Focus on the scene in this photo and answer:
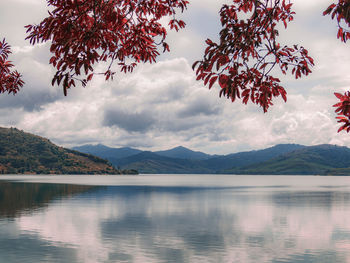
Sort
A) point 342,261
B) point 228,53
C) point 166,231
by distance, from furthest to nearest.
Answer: point 166,231 < point 342,261 < point 228,53

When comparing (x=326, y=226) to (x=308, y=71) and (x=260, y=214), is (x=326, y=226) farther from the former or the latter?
(x=308, y=71)

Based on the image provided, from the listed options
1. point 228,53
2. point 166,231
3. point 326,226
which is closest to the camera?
point 228,53

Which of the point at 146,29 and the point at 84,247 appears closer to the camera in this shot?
the point at 146,29

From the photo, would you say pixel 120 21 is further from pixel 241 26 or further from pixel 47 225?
pixel 47 225

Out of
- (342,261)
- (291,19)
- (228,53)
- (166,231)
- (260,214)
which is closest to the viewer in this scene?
(228,53)

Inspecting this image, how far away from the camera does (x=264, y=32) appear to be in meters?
13.7

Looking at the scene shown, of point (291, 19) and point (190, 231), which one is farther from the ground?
point (291, 19)

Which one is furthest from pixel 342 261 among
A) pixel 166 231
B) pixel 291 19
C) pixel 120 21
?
pixel 120 21

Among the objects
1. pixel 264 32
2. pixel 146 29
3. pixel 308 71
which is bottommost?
pixel 308 71

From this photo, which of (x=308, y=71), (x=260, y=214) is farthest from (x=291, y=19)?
(x=260, y=214)

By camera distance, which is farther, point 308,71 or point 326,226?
point 326,226

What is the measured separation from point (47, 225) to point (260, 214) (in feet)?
125

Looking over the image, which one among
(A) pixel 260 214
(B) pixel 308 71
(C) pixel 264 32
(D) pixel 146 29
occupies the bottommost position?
(A) pixel 260 214

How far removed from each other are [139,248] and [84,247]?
217 inches
